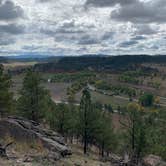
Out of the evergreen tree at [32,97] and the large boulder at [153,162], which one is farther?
the evergreen tree at [32,97]

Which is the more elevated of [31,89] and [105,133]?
[31,89]

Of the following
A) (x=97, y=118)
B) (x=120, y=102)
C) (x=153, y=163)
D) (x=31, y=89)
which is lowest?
(x=120, y=102)

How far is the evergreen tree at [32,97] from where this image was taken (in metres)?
44.0

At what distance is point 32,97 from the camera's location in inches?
1766

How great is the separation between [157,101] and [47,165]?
6928 inches

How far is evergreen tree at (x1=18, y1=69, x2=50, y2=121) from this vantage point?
4404 centimetres

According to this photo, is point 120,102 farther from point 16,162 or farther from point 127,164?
point 16,162

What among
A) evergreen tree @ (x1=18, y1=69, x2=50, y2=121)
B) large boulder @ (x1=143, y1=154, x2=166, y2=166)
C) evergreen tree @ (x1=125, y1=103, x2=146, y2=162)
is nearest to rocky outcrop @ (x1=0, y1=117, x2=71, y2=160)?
large boulder @ (x1=143, y1=154, x2=166, y2=166)

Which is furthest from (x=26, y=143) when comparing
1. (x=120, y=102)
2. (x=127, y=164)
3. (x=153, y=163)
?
(x=120, y=102)

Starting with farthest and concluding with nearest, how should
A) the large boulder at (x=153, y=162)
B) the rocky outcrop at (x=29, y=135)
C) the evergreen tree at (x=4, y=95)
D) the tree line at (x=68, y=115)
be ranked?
the tree line at (x=68, y=115) → the evergreen tree at (x=4, y=95) → the large boulder at (x=153, y=162) → the rocky outcrop at (x=29, y=135)

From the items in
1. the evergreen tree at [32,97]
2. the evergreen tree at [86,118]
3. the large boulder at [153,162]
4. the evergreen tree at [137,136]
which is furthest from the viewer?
the evergreen tree at [86,118]

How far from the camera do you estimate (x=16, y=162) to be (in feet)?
62.4

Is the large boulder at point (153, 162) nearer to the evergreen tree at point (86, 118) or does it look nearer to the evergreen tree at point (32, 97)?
the evergreen tree at point (86, 118)

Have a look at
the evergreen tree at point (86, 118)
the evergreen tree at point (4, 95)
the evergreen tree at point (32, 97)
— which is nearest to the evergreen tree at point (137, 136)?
the evergreen tree at point (86, 118)
